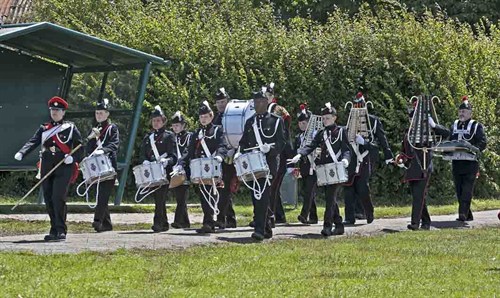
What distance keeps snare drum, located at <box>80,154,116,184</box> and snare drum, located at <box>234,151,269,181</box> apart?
218 cm

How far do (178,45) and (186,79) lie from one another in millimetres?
770

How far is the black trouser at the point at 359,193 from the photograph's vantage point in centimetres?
1978

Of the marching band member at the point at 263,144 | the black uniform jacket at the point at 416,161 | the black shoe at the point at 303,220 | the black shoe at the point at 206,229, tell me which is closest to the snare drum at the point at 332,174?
the marching band member at the point at 263,144

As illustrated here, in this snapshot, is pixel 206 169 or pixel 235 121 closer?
pixel 206 169

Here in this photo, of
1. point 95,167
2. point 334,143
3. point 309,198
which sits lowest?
point 309,198

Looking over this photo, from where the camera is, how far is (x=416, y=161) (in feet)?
60.2

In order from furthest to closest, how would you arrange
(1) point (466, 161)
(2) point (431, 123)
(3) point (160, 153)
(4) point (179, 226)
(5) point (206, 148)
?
(1) point (466, 161)
(2) point (431, 123)
(4) point (179, 226)
(3) point (160, 153)
(5) point (206, 148)

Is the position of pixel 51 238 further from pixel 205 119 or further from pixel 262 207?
pixel 205 119

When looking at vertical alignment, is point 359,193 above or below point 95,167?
below

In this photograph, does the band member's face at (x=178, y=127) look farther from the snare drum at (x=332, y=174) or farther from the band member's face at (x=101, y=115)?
the snare drum at (x=332, y=174)

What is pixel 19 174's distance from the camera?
26.0 metres

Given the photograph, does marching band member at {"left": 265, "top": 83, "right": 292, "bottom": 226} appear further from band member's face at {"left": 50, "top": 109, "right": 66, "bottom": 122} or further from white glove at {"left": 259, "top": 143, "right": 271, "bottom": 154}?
band member's face at {"left": 50, "top": 109, "right": 66, "bottom": 122}

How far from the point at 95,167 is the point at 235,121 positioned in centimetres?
224

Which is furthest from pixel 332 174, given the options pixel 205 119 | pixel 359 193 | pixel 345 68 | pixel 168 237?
pixel 345 68
